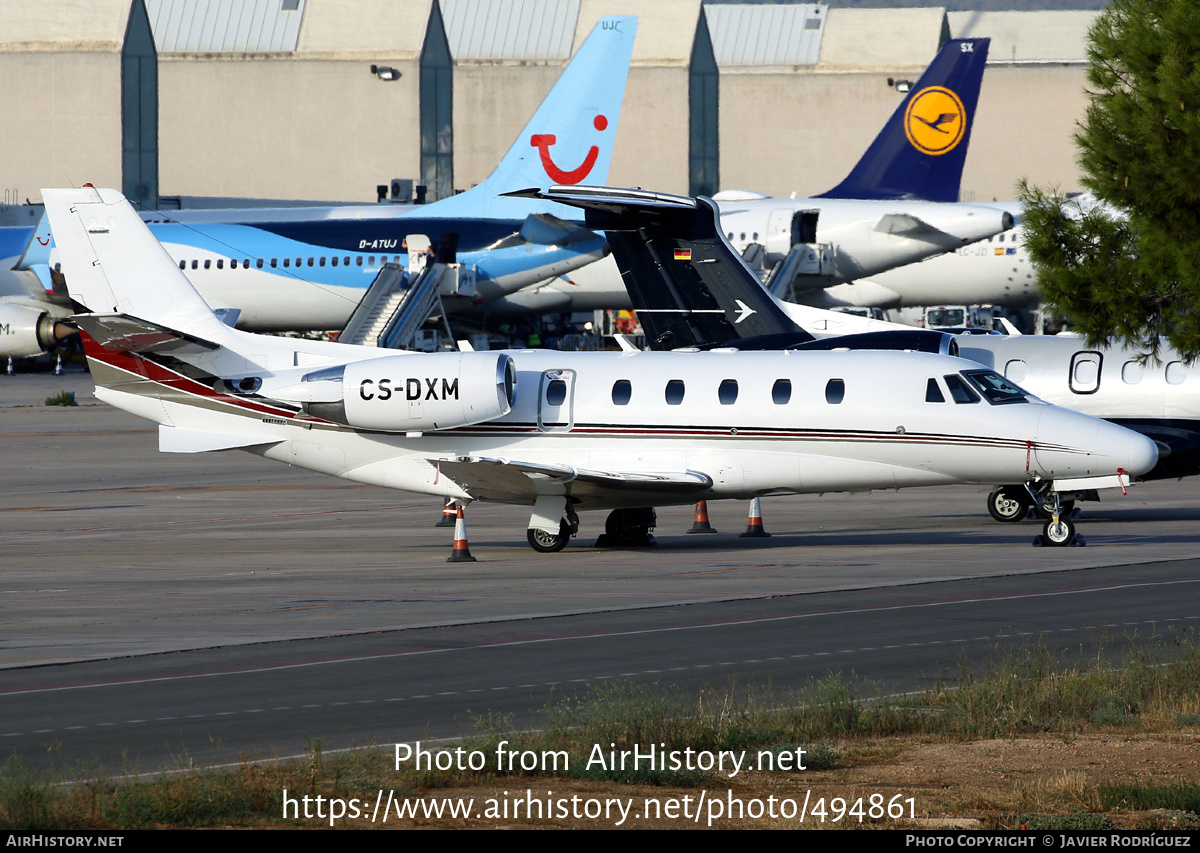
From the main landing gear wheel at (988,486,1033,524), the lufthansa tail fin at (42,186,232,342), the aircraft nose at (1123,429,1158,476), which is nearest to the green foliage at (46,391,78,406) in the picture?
the lufthansa tail fin at (42,186,232,342)

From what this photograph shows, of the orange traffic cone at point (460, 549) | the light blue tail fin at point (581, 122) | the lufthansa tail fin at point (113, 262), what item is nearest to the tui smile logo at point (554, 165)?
the light blue tail fin at point (581, 122)

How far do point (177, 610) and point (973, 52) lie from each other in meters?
44.9

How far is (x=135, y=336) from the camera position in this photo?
24.8 meters

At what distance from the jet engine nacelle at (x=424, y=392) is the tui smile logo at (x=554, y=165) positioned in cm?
3501

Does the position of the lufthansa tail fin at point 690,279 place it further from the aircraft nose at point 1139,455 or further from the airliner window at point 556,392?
the aircraft nose at point 1139,455

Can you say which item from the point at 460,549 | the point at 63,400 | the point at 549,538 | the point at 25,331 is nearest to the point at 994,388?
the point at 549,538

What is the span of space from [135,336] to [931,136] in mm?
38114

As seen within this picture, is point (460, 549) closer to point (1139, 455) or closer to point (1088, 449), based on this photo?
point (1088, 449)

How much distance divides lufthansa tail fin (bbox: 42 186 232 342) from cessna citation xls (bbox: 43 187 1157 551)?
1.07 feet

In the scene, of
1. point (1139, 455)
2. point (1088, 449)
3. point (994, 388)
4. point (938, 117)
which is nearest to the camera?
point (1139, 455)

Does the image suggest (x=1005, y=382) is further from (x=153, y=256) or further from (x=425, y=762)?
(x=425, y=762)

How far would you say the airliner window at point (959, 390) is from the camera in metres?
23.9

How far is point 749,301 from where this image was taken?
99.0 feet

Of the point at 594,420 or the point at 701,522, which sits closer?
the point at 594,420
